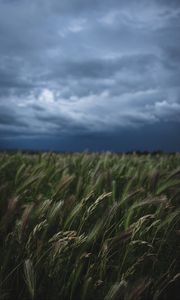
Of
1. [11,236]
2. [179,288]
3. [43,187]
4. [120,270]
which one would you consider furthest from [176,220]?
[43,187]

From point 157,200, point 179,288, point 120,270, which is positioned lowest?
point 179,288

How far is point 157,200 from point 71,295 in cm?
70

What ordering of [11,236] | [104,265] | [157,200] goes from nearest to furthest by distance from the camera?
[104,265]
[11,236]
[157,200]

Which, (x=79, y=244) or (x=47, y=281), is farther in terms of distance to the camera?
(x=79, y=244)

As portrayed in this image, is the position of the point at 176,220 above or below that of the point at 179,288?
above

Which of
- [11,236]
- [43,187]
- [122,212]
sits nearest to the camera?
[11,236]

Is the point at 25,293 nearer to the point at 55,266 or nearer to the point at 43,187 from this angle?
the point at 55,266

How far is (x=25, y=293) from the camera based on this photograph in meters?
1.46

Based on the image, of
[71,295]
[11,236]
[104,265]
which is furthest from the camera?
[11,236]

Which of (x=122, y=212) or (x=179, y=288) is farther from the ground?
(x=122, y=212)

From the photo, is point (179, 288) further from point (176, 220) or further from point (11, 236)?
point (11, 236)

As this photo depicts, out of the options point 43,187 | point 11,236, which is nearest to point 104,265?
point 11,236

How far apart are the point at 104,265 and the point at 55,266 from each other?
0.18 meters

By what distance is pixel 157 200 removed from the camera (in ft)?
6.51
